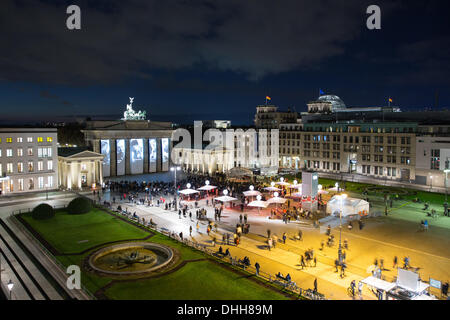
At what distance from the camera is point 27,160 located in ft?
184

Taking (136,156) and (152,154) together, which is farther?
(152,154)

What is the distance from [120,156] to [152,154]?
841cm

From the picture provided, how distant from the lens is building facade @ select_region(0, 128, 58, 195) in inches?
2127

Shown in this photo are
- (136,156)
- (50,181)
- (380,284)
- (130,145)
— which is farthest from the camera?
(136,156)

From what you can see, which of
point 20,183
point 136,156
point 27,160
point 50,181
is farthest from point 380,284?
point 136,156

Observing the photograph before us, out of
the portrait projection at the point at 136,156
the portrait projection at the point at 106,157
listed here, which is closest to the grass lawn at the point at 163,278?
the portrait projection at the point at 106,157

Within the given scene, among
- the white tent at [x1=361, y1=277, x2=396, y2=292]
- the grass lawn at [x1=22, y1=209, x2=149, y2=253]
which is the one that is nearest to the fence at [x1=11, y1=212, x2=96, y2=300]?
the grass lawn at [x1=22, y1=209, x2=149, y2=253]

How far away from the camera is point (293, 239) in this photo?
34.5 meters

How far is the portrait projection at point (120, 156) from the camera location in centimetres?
7638

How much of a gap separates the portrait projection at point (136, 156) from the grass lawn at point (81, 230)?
35388 mm

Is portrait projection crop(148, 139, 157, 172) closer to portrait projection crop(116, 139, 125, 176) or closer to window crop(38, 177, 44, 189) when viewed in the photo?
portrait projection crop(116, 139, 125, 176)

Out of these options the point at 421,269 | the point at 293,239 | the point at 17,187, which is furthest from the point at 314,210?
the point at 17,187

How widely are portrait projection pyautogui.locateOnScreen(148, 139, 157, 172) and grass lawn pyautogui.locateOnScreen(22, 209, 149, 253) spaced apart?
1531 inches

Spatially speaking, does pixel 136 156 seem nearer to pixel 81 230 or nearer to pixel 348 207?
pixel 81 230
